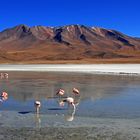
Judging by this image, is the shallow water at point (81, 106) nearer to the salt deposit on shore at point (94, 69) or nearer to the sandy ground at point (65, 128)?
the sandy ground at point (65, 128)

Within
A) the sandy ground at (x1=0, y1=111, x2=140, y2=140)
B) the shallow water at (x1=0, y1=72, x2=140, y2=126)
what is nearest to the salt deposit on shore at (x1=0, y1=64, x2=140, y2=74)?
the shallow water at (x1=0, y1=72, x2=140, y2=126)

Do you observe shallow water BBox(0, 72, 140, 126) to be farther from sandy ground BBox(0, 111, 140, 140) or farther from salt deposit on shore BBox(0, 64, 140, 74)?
salt deposit on shore BBox(0, 64, 140, 74)

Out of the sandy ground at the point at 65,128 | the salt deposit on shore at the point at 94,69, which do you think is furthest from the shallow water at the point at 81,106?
the salt deposit on shore at the point at 94,69

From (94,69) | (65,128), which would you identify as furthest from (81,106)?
(94,69)

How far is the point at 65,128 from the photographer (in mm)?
11688

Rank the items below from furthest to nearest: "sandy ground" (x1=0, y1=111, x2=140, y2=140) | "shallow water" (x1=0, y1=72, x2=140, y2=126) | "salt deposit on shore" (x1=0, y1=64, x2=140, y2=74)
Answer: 1. "salt deposit on shore" (x1=0, y1=64, x2=140, y2=74)
2. "shallow water" (x1=0, y1=72, x2=140, y2=126)
3. "sandy ground" (x1=0, y1=111, x2=140, y2=140)

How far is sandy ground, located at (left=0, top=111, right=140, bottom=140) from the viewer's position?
1074 centimetres

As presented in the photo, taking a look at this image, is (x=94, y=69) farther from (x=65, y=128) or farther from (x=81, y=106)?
(x=65, y=128)

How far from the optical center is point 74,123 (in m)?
12.4

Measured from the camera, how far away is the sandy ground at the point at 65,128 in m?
10.7

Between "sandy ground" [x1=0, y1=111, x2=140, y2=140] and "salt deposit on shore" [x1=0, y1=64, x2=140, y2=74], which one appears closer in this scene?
"sandy ground" [x1=0, y1=111, x2=140, y2=140]

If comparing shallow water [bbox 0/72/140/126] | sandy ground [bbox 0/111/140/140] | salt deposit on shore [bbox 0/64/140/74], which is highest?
salt deposit on shore [bbox 0/64/140/74]

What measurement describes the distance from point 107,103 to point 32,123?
513cm

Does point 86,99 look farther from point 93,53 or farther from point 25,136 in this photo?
point 93,53
